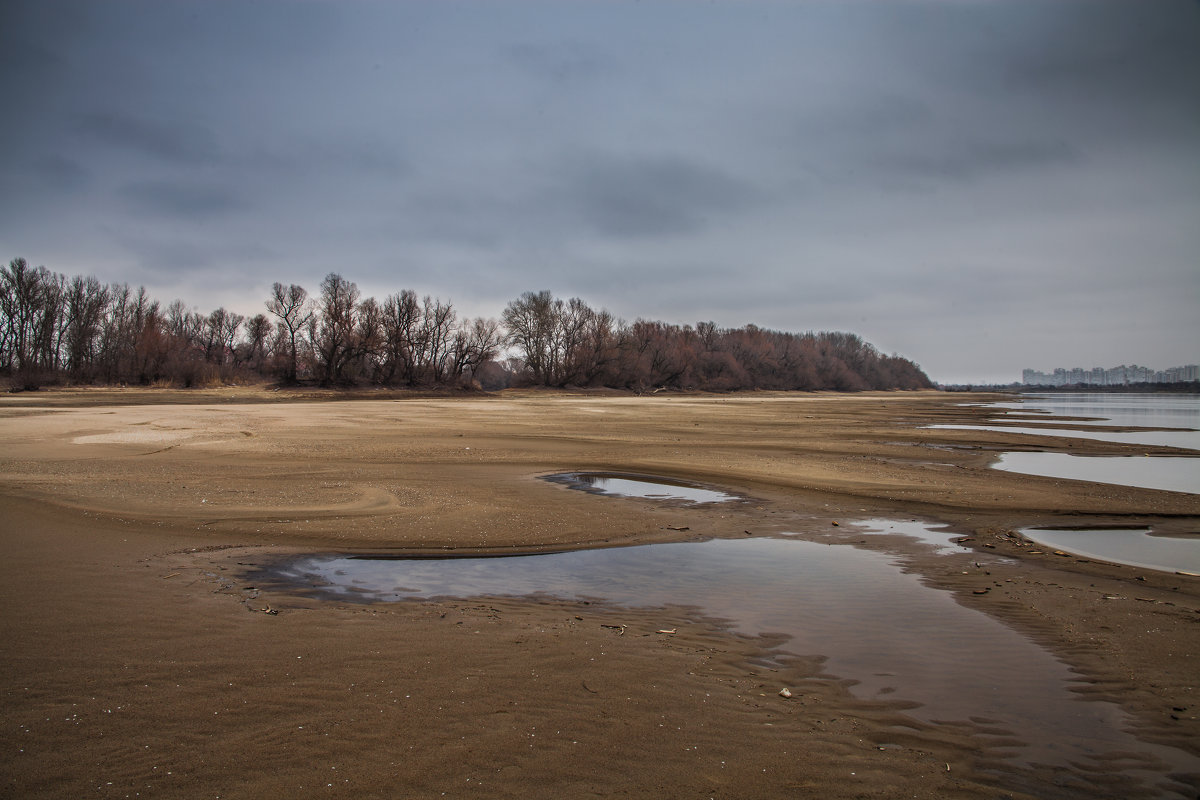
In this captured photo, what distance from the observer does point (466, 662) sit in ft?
15.0

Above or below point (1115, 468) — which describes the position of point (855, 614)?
below

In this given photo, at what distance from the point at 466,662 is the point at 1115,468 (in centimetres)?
2053

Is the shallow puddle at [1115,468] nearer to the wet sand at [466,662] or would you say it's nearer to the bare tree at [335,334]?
the wet sand at [466,662]

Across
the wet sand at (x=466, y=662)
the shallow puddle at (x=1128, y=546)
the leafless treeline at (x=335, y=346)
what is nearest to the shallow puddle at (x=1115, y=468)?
the wet sand at (x=466, y=662)

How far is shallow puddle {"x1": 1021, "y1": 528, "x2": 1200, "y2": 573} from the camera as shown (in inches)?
322

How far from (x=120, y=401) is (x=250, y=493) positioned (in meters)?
39.4

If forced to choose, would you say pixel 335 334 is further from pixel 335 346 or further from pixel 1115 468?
pixel 1115 468

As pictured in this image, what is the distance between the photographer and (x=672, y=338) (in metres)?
117

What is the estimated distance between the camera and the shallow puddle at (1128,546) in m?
8.17

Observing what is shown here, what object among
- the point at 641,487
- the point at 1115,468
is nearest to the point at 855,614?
the point at 641,487

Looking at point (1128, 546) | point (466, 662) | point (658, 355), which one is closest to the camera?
point (466, 662)

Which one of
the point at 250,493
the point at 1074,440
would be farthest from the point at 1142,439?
the point at 250,493

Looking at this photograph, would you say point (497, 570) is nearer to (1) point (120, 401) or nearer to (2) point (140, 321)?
(1) point (120, 401)

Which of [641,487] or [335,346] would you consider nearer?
[641,487]
